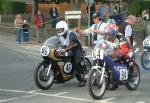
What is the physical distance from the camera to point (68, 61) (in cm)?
1402

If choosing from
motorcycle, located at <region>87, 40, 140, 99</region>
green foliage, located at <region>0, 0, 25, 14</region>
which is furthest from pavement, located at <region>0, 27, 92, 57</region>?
motorcycle, located at <region>87, 40, 140, 99</region>

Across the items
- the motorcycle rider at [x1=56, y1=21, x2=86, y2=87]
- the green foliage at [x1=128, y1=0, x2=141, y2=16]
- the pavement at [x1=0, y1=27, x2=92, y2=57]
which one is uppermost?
the green foliage at [x1=128, y1=0, x2=141, y2=16]

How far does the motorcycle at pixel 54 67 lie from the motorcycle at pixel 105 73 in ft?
4.90

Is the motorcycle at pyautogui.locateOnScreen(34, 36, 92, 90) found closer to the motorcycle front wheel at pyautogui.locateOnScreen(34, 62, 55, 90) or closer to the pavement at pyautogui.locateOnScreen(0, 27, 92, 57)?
the motorcycle front wheel at pyautogui.locateOnScreen(34, 62, 55, 90)

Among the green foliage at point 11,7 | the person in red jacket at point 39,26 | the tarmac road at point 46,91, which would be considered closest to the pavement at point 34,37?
the person in red jacket at point 39,26

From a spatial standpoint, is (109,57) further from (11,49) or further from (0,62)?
(11,49)

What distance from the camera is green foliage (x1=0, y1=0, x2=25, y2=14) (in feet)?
139

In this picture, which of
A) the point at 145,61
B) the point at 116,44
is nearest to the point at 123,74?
the point at 116,44

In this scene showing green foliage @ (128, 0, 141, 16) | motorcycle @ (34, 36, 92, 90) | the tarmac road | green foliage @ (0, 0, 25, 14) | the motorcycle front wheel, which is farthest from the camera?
green foliage @ (128, 0, 141, 16)

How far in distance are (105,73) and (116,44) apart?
0.90 meters

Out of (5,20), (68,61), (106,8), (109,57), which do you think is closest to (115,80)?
(109,57)

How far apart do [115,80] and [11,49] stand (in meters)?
13.1

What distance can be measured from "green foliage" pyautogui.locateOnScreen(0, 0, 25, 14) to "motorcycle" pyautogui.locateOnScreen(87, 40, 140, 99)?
29.8m

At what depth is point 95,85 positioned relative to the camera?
1191 centimetres
